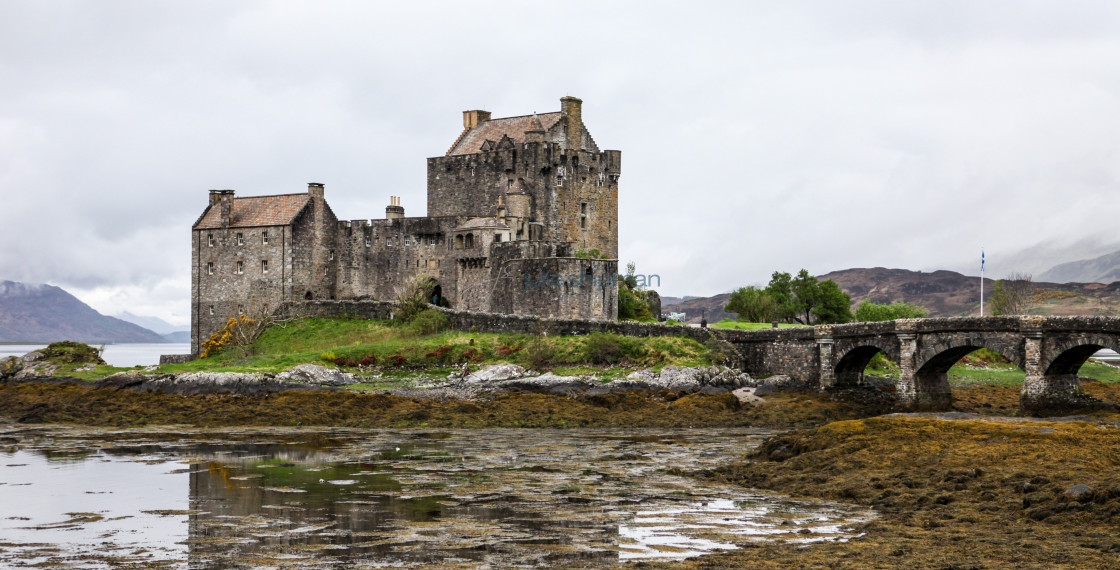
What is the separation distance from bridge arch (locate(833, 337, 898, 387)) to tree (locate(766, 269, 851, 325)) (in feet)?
86.7

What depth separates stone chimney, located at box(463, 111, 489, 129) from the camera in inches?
3051

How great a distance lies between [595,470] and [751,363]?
2476cm

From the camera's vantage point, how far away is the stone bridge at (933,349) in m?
38.6

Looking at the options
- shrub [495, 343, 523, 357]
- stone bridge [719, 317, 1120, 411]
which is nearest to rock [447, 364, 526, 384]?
shrub [495, 343, 523, 357]

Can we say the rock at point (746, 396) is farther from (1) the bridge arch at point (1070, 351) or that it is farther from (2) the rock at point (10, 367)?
(2) the rock at point (10, 367)

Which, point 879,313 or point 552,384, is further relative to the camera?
point 879,313

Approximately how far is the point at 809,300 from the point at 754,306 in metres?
4.48

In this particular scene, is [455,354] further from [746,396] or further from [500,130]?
[500,130]

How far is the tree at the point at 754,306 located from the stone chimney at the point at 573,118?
1619 cm

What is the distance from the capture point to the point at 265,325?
66.2 meters

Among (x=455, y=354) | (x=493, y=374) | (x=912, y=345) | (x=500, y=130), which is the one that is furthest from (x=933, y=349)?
(x=500, y=130)

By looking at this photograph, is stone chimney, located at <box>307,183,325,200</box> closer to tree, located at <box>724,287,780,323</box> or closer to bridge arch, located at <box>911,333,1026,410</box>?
tree, located at <box>724,287,780,323</box>

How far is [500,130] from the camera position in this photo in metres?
74.1

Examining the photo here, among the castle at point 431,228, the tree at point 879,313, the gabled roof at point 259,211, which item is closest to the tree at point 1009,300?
the tree at point 879,313
